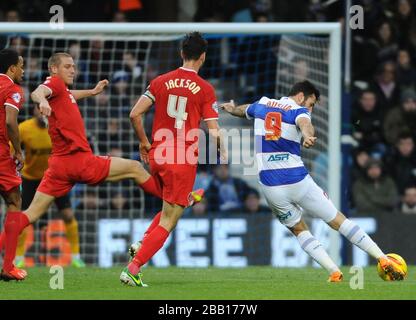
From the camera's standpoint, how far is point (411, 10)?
60.4ft

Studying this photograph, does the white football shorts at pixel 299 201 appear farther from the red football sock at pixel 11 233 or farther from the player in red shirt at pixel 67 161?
the red football sock at pixel 11 233

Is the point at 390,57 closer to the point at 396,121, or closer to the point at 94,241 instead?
the point at 396,121

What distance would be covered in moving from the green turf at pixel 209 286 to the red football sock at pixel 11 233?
0.23m

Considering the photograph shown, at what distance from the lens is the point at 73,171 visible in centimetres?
1118

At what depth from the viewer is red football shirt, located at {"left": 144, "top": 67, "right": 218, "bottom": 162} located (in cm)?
1040

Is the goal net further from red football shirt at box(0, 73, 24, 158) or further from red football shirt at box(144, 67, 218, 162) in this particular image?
red football shirt at box(144, 67, 218, 162)

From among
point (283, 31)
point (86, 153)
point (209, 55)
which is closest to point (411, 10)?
point (209, 55)

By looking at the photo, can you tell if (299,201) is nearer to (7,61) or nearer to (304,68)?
(7,61)

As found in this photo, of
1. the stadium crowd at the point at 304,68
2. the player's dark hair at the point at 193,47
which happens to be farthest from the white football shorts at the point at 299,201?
the stadium crowd at the point at 304,68

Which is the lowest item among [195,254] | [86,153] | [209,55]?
[195,254]

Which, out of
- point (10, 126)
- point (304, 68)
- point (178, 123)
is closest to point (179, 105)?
point (178, 123)

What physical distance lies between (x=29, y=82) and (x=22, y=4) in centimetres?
287

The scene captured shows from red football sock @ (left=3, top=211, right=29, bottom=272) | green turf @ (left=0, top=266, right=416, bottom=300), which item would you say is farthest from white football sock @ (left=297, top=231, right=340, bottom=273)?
red football sock @ (left=3, top=211, right=29, bottom=272)

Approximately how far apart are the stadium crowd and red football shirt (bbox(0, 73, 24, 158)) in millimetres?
4638
